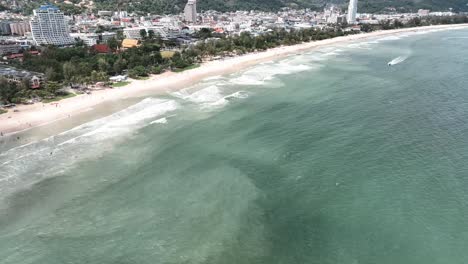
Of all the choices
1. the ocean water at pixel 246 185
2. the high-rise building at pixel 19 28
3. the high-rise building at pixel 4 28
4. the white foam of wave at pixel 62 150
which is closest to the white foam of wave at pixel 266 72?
the ocean water at pixel 246 185

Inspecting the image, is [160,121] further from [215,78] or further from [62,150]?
[215,78]

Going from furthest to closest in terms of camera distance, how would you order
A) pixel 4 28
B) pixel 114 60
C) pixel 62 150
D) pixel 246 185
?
1. pixel 4 28
2. pixel 114 60
3. pixel 62 150
4. pixel 246 185

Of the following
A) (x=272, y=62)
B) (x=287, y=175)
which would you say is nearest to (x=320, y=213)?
(x=287, y=175)

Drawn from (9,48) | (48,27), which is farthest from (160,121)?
(48,27)

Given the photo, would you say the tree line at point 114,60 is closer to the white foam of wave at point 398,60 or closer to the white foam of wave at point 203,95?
the white foam of wave at point 203,95

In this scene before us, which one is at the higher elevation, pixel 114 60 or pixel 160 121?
pixel 114 60

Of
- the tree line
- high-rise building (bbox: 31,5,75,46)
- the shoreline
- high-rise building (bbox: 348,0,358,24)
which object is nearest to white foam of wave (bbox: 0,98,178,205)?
the shoreline
